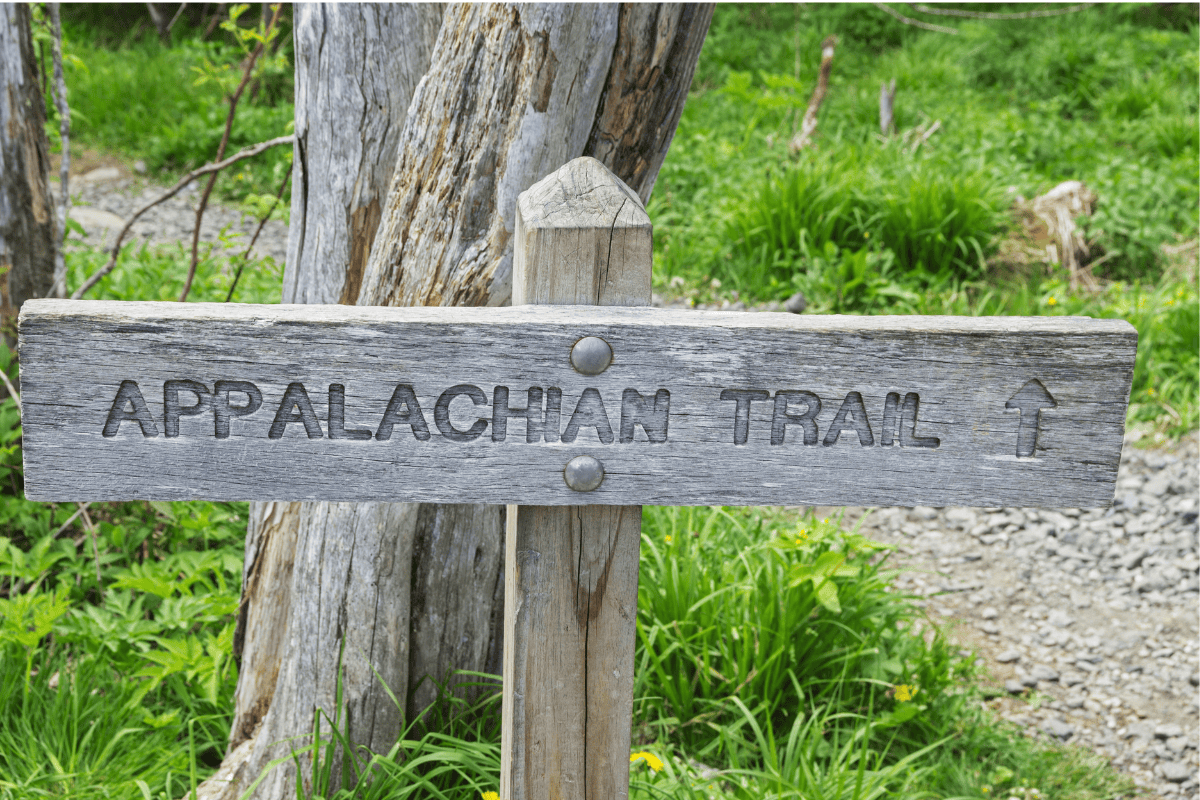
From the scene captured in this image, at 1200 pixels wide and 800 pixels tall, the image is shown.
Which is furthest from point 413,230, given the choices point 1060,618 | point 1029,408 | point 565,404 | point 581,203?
point 1060,618

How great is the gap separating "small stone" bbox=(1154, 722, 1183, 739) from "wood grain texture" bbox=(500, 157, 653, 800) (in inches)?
100

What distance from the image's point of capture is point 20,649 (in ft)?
7.93

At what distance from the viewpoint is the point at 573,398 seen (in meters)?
1.10

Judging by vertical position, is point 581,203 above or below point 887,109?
below

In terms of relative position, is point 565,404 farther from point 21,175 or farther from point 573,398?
point 21,175

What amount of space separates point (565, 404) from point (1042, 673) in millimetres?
2955

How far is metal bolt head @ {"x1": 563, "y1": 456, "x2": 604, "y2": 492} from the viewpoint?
1120mm

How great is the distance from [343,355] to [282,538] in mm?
1239

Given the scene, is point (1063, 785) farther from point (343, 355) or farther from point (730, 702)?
point (343, 355)

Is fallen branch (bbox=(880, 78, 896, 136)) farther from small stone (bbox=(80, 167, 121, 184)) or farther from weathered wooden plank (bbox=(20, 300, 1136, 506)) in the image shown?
weathered wooden plank (bbox=(20, 300, 1136, 506))

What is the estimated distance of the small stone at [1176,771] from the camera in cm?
278

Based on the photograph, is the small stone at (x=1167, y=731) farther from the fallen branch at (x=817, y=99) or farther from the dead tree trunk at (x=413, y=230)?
→ the fallen branch at (x=817, y=99)

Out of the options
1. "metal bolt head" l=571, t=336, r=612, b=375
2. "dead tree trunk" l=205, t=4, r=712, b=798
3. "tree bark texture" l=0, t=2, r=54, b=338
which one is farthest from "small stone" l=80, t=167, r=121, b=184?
"metal bolt head" l=571, t=336, r=612, b=375

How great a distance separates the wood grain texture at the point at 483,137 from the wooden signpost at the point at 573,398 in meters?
0.51
